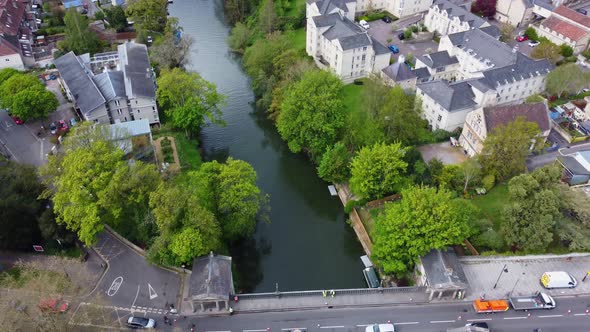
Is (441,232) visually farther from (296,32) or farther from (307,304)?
(296,32)

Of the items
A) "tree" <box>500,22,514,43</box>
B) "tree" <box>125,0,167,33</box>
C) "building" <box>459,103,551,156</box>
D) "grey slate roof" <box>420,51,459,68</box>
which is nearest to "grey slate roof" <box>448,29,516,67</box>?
"grey slate roof" <box>420,51,459,68</box>

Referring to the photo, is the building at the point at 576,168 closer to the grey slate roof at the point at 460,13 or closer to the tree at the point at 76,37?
the grey slate roof at the point at 460,13

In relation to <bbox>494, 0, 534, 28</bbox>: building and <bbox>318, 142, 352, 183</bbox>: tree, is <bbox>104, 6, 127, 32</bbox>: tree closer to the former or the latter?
<bbox>318, 142, 352, 183</bbox>: tree

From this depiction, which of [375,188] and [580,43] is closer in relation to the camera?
[375,188]

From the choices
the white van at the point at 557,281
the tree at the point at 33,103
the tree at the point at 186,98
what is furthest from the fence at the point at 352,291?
the tree at the point at 33,103

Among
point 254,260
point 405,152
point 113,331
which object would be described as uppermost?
point 405,152

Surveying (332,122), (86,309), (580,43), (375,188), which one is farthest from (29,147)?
(580,43)
